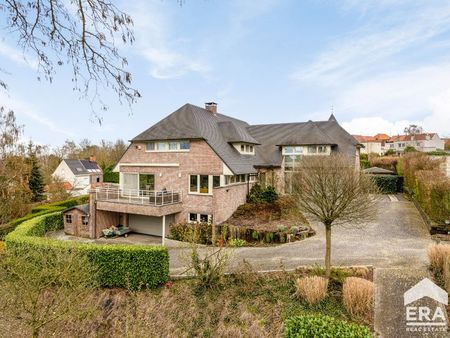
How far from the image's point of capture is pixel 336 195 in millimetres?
10641

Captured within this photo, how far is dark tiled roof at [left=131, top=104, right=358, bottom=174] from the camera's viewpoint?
21375 millimetres

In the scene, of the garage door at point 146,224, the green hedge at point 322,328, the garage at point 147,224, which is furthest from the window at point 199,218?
the green hedge at point 322,328

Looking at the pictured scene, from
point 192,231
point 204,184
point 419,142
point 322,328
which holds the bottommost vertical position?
point 322,328

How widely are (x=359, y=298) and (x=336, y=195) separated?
138 inches

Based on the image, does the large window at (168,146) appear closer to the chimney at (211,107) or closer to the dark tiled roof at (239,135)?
the dark tiled roof at (239,135)

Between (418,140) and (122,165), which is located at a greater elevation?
(418,140)

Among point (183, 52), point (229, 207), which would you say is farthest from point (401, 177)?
point (183, 52)

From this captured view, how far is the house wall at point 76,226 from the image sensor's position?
67.1 feet

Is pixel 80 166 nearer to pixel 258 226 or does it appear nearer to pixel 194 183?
pixel 194 183

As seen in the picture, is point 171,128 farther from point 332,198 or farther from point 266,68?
point 332,198

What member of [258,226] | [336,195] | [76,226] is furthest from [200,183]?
[336,195]

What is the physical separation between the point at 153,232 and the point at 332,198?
14.3m

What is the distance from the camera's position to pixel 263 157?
90.0ft

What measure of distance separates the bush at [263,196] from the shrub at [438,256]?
41.4ft
